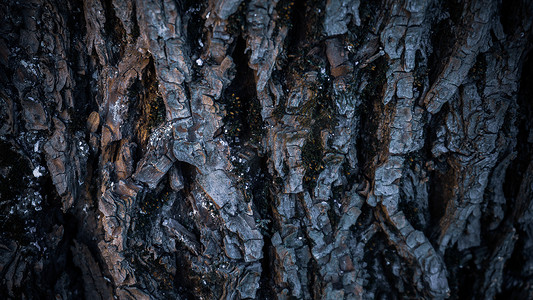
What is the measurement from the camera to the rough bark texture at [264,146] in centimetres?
246

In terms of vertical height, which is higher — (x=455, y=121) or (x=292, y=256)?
(x=455, y=121)

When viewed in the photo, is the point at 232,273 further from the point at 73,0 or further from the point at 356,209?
the point at 73,0

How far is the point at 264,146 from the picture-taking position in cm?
265

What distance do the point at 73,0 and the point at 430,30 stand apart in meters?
2.98

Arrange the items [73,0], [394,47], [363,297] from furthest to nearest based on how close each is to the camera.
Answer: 1. [363,297]
2. [73,0]
3. [394,47]

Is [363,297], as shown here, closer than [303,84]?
No

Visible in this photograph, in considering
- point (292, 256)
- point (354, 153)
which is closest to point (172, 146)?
point (292, 256)

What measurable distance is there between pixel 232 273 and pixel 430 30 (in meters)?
2.61

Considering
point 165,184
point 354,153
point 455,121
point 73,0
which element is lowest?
point 165,184

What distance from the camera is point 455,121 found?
2.64 meters

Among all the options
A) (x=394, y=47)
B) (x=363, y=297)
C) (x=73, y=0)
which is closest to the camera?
(x=394, y=47)

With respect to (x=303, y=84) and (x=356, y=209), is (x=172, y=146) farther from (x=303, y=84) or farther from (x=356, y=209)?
(x=356, y=209)

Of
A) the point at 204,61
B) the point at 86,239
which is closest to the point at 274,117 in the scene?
the point at 204,61

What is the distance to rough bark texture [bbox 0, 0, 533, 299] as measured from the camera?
2457 mm
